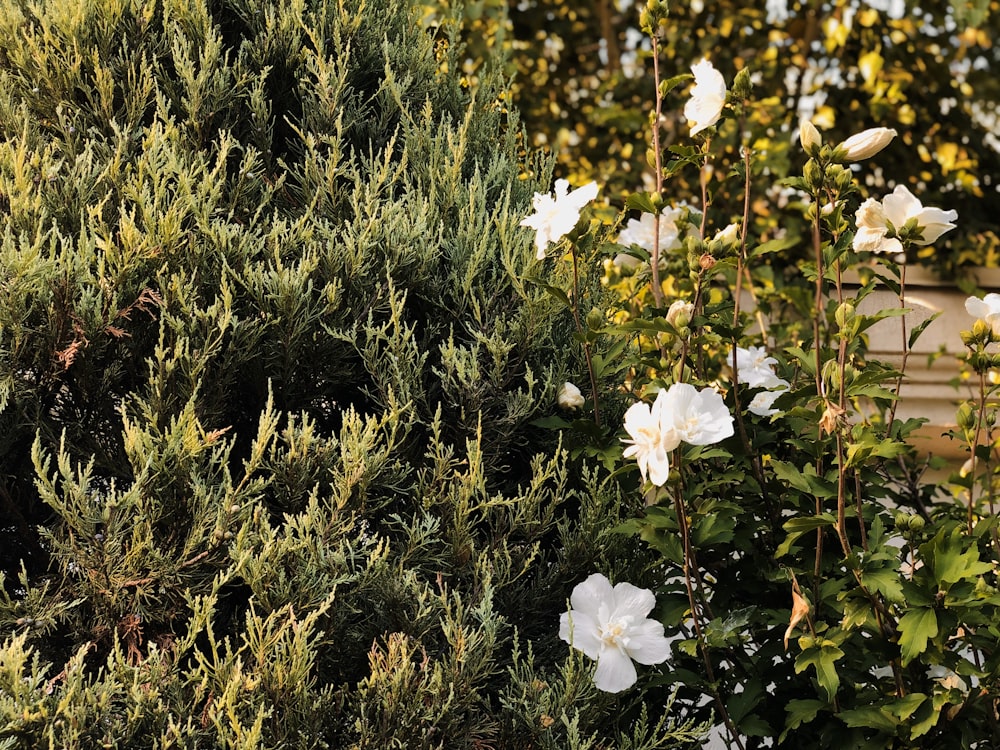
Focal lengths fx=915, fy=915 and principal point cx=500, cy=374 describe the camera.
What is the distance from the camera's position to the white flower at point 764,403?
6.05 ft

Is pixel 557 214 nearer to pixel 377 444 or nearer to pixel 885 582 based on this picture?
pixel 377 444

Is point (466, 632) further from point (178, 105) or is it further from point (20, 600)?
point (178, 105)

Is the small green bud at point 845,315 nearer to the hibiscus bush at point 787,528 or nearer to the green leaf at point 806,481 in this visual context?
the hibiscus bush at point 787,528

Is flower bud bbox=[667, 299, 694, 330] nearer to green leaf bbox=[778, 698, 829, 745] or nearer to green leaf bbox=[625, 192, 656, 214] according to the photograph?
green leaf bbox=[625, 192, 656, 214]

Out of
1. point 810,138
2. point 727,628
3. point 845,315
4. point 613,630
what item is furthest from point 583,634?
point 810,138

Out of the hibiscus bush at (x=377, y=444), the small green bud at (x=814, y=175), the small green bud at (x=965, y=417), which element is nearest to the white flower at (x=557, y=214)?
the hibiscus bush at (x=377, y=444)

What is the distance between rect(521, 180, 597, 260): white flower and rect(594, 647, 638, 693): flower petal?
26.2 inches

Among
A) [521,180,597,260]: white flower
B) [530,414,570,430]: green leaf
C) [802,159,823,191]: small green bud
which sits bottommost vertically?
[530,414,570,430]: green leaf

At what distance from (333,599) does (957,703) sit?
1019 millimetres

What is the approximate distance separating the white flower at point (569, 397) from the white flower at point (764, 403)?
44 centimetres

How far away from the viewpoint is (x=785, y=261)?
4.15m

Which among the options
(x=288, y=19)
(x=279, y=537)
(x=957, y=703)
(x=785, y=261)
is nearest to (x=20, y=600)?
(x=279, y=537)

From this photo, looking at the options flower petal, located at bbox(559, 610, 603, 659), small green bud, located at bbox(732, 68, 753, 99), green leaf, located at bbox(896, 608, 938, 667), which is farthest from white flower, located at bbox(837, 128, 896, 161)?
flower petal, located at bbox(559, 610, 603, 659)

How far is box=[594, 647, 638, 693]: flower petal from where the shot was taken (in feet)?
4.62
